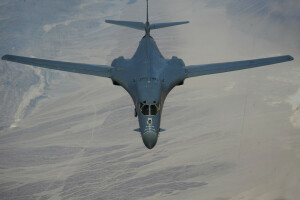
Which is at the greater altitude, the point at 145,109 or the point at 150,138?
the point at 145,109

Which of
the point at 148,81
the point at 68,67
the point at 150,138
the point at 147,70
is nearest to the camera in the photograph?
the point at 150,138

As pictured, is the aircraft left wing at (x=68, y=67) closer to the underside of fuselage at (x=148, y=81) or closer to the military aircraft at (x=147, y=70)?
the military aircraft at (x=147, y=70)

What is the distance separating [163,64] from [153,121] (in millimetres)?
10010

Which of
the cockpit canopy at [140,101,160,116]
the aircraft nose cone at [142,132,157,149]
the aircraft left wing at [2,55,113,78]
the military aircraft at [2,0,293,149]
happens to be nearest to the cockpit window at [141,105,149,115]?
the cockpit canopy at [140,101,160,116]

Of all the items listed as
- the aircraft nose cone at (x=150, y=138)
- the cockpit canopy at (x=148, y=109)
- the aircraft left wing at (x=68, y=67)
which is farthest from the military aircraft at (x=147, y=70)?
the aircraft nose cone at (x=150, y=138)

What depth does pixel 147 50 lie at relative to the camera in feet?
104

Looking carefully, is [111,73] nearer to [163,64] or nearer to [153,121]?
[163,64]

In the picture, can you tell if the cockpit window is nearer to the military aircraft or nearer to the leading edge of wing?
the military aircraft

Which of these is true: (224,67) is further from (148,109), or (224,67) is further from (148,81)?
(148,109)

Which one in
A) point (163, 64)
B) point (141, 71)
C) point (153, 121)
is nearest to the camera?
point (153, 121)

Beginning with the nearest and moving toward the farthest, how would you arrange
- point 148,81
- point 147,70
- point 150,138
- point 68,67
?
point 150,138
point 148,81
point 147,70
point 68,67

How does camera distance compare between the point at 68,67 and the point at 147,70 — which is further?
the point at 68,67

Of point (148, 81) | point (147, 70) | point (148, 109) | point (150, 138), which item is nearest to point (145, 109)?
point (148, 109)

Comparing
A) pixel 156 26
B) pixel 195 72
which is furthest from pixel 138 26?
pixel 195 72
